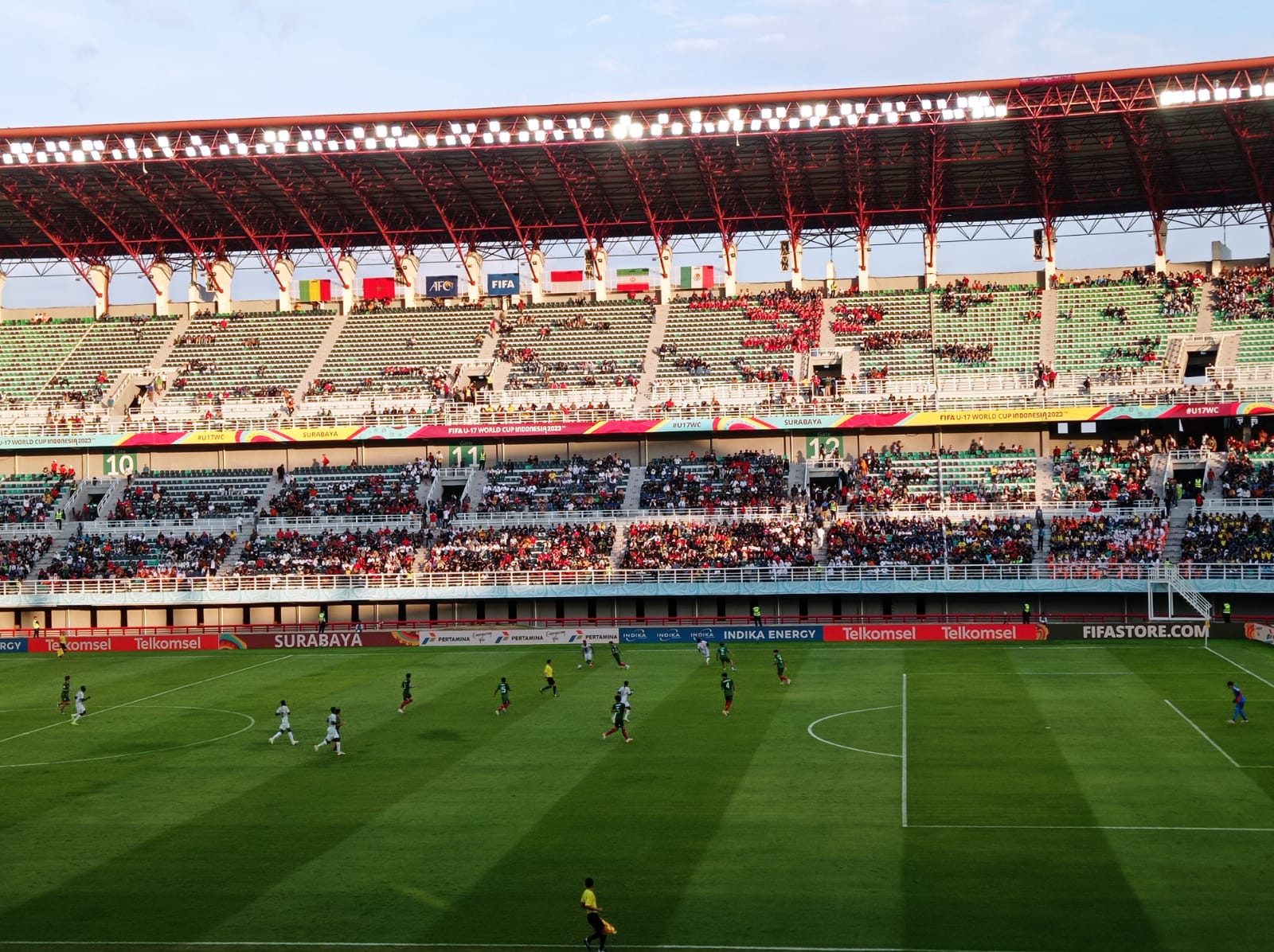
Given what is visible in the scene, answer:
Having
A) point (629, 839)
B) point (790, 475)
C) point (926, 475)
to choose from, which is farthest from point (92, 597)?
point (629, 839)

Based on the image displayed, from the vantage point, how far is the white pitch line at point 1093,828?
2630 centimetres

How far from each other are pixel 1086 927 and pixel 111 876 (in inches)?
693

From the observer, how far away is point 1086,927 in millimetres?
21062

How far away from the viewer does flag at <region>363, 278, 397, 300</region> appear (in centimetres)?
8894

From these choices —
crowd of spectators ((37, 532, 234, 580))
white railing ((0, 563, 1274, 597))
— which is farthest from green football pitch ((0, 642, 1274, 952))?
crowd of spectators ((37, 532, 234, 580))

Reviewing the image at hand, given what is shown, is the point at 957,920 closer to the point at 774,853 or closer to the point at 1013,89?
the point at 774,853

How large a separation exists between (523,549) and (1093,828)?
42018 millimetres

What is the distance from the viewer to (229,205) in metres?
81.7

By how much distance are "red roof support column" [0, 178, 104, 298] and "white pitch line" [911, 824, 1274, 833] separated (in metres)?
73.5

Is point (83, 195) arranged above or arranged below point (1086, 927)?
above

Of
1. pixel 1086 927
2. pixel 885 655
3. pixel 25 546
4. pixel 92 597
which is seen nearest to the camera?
pixel 1086 927

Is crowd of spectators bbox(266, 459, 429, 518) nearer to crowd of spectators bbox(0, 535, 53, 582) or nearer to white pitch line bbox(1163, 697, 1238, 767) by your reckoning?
crowd of spectators bbox(0, 535, 53, 582)

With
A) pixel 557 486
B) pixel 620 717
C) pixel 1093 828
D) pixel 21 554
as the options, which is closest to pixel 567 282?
pixel 557 486

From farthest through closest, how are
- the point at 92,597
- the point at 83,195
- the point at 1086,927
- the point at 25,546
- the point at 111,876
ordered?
1. the point at 83,195
2. the point at 25,546
3. the point at 92,597
4. the point at 111,876
5. the point at 1086,927
